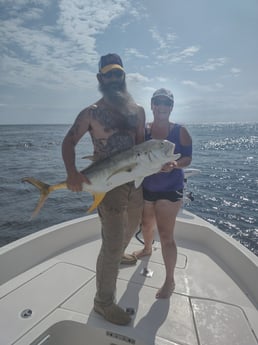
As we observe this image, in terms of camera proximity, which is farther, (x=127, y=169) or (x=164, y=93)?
(x=164, y=93)

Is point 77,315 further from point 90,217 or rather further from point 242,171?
point 242,171

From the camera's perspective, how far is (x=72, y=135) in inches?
101

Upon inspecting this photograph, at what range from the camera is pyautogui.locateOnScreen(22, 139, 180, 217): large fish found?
2441mm

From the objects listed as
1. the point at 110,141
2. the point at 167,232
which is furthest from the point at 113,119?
the point at 167,232

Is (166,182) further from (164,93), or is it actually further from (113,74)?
(113,74)

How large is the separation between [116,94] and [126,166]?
72 centimetres

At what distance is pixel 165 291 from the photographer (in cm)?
315

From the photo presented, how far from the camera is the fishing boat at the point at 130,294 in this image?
259 cm

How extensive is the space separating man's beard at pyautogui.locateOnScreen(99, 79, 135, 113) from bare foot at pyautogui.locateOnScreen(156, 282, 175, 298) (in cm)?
200

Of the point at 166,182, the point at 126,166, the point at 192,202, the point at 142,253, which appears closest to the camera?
the point at 126,166

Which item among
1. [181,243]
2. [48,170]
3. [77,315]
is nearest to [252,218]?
[181,243]

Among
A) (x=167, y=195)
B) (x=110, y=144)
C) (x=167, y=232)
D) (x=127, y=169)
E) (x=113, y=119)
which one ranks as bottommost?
(x=167, y=232)

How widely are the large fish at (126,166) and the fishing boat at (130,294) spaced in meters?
1.24

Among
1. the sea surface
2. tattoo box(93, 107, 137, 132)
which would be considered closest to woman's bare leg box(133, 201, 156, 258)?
tattoo box(93, 107, 137, 132)
